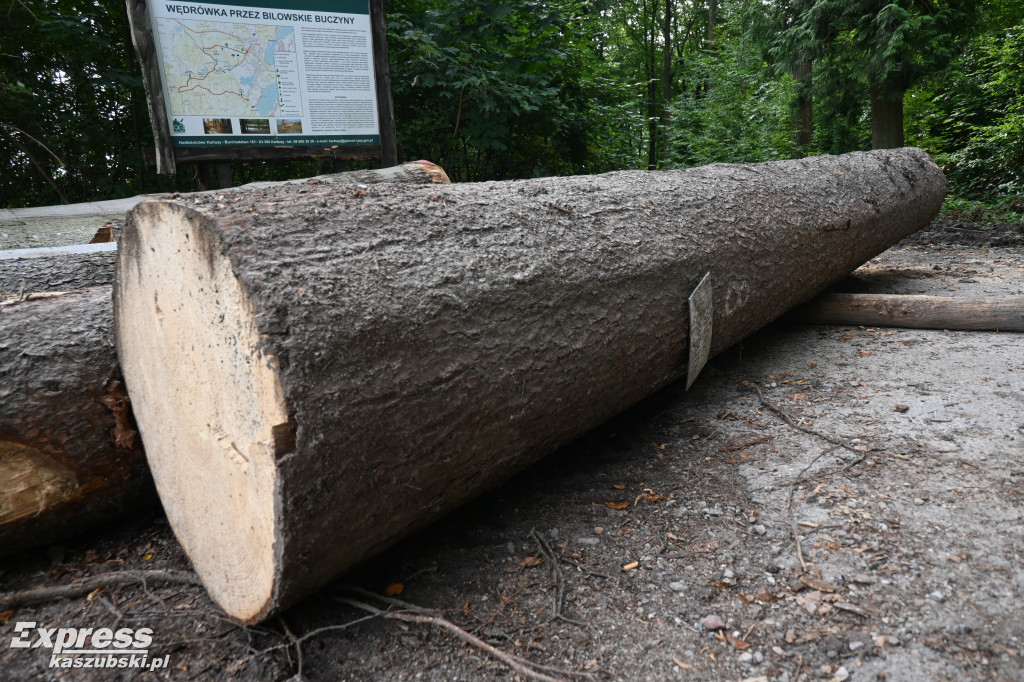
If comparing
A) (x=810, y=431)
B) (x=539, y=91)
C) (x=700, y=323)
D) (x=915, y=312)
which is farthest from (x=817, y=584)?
(x=539, y=91)

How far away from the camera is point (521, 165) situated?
808 cm

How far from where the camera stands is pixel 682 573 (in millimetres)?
1793

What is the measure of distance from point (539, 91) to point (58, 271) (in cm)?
571

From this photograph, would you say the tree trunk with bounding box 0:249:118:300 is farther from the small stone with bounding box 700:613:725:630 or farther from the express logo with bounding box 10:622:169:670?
the small stone with bounding box 700:613:725:630

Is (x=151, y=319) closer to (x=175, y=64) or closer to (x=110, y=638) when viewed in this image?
(x=110, y=638)

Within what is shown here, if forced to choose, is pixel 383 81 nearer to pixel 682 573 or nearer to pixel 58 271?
pixel 58 271

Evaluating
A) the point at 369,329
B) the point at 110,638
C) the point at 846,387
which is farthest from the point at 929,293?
the point at 110,638

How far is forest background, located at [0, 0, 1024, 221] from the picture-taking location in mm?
6211

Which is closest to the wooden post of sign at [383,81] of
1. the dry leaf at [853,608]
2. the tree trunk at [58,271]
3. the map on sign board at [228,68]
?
the map on sign board at [228,68]

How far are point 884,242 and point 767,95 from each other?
30.6ft

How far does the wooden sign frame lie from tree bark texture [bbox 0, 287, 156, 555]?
95.5 inches

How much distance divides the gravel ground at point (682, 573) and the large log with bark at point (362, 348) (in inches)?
7.9

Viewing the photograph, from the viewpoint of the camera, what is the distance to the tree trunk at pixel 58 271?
231cm

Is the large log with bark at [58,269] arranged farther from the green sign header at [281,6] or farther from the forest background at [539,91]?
the forest background at [539,91]
